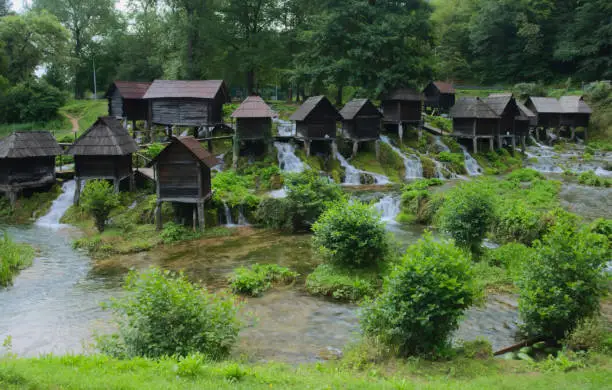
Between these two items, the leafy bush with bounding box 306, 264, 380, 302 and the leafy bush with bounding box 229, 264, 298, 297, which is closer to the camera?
the leafy bush with bounding box 306, 264, 380, 302

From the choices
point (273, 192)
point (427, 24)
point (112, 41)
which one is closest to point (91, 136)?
point (273, 192)

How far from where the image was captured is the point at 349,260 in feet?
55.7

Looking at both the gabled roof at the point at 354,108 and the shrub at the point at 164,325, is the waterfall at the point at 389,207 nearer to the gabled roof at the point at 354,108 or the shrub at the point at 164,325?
the gabled roof at the point at 354,108

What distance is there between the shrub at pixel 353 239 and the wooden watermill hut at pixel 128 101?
27628 mm

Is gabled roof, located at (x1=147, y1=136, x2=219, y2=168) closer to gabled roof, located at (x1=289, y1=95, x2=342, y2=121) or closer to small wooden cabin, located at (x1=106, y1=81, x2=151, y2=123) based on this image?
gabled roof, located at (x1=289, y1=95, x2=342, y2=121)

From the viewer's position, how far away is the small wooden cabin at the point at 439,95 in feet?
184

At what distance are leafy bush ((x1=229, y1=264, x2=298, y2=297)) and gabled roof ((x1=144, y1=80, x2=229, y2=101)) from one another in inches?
788

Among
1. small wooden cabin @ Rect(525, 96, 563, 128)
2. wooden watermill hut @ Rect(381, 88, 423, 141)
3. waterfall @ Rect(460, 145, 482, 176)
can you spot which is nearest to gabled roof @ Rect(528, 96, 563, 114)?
small wooden cabin @ Rect(525, 96, 563, 128)

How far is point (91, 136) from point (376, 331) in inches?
882

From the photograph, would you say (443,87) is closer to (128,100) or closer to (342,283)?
(128,100)

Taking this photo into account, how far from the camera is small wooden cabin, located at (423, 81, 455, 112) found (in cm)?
5616

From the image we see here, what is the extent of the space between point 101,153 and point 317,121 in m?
14.9

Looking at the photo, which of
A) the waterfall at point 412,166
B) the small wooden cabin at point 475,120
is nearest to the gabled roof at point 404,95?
the small wooden cabin at point 475,120

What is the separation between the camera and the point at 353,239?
16688mm
